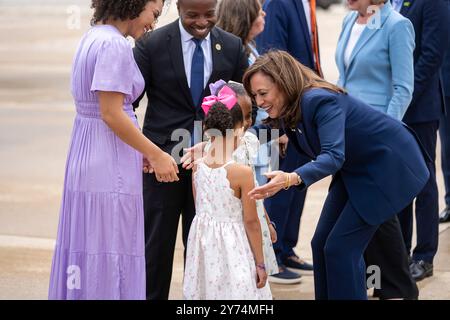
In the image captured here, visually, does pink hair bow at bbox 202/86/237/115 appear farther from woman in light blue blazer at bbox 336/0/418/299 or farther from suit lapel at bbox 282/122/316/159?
woman in light blue blazer at bbox 336/0/418/299

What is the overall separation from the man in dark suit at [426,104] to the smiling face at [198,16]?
181 centimetres

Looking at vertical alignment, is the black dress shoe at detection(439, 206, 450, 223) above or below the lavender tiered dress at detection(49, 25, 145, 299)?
below

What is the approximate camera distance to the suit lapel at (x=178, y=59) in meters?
5.39

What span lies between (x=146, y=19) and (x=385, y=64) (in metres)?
2.10

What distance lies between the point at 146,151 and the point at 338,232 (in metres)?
1.13

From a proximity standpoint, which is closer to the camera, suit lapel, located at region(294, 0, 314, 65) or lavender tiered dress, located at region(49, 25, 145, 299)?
lavender tiered dress, located at region(49, 25, 145, 299)

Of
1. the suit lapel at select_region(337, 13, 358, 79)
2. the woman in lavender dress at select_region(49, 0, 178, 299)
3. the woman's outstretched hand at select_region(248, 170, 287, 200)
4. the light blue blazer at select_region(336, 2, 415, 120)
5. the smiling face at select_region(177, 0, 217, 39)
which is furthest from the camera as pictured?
the suit lapel at select_region(337, 13, 358, 79)

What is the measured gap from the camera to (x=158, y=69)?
5.42m

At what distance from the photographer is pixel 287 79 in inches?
186

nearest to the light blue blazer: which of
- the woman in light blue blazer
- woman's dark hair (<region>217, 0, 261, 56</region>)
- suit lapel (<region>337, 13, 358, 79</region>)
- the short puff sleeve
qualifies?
the woman in light blue blazer

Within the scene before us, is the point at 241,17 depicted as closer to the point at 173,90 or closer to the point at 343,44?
the point at 343,44

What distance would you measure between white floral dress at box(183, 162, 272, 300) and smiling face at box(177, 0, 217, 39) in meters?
0.91

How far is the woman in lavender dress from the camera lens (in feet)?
14.6

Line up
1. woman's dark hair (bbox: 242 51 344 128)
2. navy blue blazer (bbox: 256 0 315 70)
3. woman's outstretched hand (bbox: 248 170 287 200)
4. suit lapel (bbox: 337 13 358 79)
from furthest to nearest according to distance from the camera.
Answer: navy blue blazer (bbox: 256 0 315 70) < suit lapel (bbox: 337 13 358 79) < woman's dark hair (bbox: 242 51 344 128) < woman's outstretched hand (bbox: 248 170 287 200)
